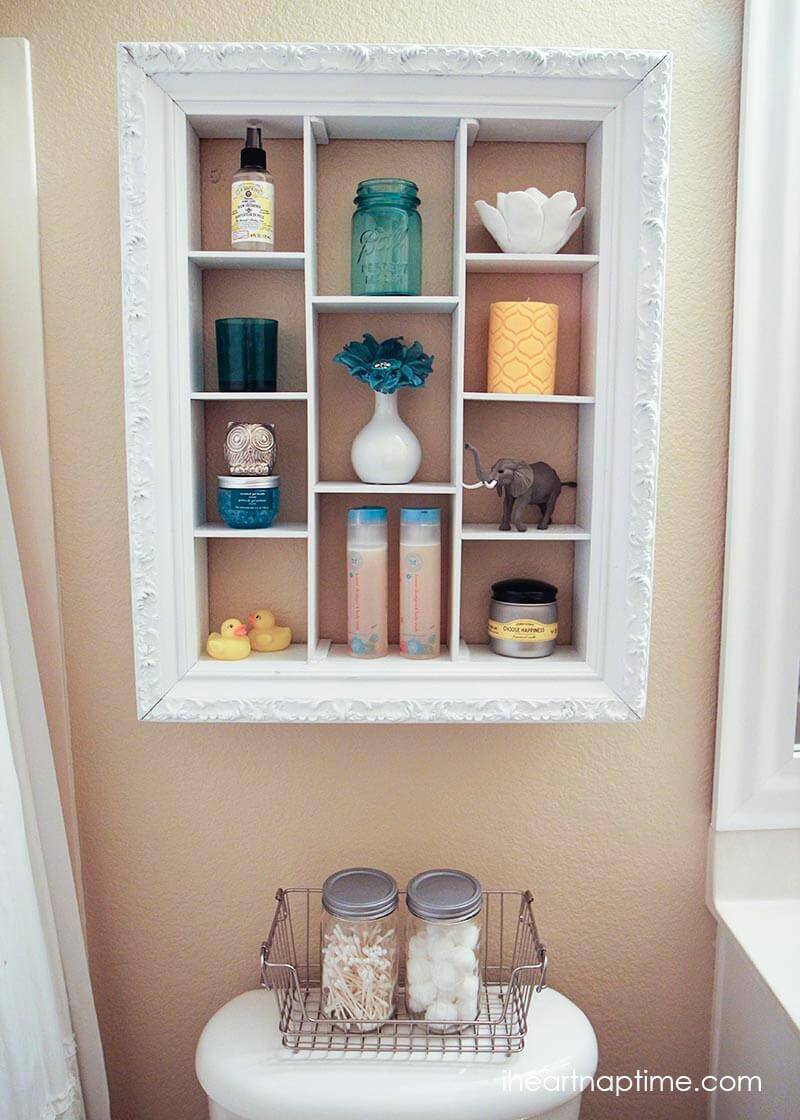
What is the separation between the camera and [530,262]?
3.82 feet

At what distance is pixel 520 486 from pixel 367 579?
247mm

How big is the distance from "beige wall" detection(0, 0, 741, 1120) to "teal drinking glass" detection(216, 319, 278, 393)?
0.61 ft

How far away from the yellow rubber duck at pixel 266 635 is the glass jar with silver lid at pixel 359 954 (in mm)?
345

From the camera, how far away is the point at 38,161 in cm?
123

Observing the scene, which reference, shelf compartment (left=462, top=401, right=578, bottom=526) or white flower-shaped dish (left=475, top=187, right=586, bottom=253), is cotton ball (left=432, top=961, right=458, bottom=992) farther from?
white flower-shaped dish (left=475, top=187, right=586, bottom=253)

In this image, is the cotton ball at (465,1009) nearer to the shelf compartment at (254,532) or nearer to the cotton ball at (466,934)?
the cotton ball at (466,934)

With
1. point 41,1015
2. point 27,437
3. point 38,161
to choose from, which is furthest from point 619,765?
point 38,161

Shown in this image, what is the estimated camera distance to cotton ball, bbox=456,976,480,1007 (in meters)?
1.16

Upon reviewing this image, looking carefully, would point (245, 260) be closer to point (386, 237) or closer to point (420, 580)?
point (386, 237)

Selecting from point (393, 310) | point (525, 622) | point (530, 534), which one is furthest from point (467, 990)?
point (393, 310)

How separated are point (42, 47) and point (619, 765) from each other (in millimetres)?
1340

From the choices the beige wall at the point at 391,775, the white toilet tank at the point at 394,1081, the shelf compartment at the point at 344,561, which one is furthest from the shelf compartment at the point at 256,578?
the white toilet tank at the point at 394,1081

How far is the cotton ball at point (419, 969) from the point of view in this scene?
117cm

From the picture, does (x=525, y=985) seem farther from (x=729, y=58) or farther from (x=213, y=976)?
(x=729, y=58)
